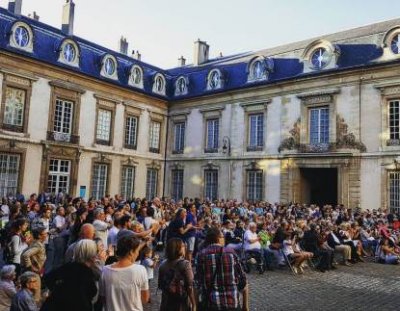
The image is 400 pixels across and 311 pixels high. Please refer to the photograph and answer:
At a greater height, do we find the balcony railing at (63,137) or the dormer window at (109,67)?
the dormer window at (109,67)

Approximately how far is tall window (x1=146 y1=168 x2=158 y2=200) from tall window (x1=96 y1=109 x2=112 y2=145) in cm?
379

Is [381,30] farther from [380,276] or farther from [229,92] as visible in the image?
[380,276]

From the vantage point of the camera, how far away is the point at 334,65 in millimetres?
19109

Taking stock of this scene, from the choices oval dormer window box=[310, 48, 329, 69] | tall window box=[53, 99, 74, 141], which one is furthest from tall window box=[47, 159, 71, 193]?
oval dormer window box=[310, 48, 329, 69]

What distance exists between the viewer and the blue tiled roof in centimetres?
1855

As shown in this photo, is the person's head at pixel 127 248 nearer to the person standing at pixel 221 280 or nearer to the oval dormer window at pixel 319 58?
the person standing at pixel 221 280

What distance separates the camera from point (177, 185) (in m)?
25.3

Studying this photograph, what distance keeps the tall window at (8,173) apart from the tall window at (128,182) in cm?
639

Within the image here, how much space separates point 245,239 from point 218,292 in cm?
605

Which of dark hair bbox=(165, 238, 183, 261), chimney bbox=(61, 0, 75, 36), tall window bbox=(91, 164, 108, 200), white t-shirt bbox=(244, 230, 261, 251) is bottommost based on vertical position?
white t-shirt bbox=(244, 230, 261, 251)

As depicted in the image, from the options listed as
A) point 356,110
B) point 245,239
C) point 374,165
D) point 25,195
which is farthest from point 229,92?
point 245,239

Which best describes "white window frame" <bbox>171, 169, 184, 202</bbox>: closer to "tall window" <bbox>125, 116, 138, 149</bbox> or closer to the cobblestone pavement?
"tall window" <bbox>125, 116, 138, 149</bbox>

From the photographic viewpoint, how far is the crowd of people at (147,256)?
3.33m

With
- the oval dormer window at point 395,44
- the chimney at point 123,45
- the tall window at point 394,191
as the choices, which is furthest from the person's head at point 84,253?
the chimney at point 123,45
